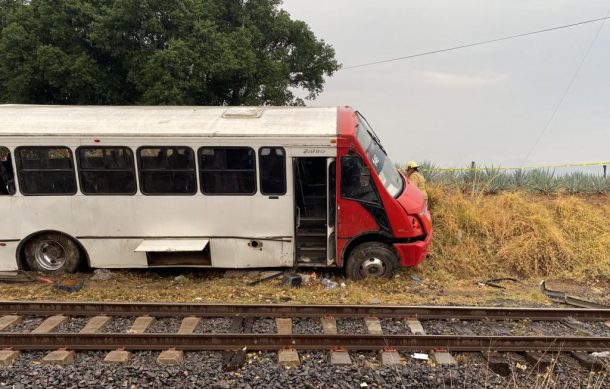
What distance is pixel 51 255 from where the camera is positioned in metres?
7.45

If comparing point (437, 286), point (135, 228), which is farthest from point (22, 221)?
point (437, 286)

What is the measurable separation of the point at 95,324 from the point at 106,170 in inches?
99.9

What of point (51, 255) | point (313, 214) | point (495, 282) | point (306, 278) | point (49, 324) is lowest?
point (495, 282)

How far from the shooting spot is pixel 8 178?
23.0ft

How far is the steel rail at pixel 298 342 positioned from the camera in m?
5.00

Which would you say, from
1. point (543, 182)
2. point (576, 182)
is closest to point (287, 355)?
point (543, 182)

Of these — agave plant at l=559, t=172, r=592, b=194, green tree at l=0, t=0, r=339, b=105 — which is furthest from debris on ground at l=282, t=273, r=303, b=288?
green tree at l=0, t=0, r=339, b=105

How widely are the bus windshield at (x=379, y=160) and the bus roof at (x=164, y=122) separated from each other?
600 mm

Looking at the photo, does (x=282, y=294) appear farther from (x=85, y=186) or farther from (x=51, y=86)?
(x=51, y=86)

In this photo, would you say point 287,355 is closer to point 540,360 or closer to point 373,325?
point 373,325

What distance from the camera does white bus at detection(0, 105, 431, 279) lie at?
6.85 meters

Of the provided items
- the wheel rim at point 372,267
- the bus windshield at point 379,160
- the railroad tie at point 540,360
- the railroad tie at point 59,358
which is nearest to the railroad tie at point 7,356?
the railroad tie at point 59,358

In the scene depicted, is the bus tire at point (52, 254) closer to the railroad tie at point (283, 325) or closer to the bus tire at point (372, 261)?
the railroad tie at point (283, 325)

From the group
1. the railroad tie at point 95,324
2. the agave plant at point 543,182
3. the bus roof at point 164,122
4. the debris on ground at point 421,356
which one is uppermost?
the bus roof at point 164,122
